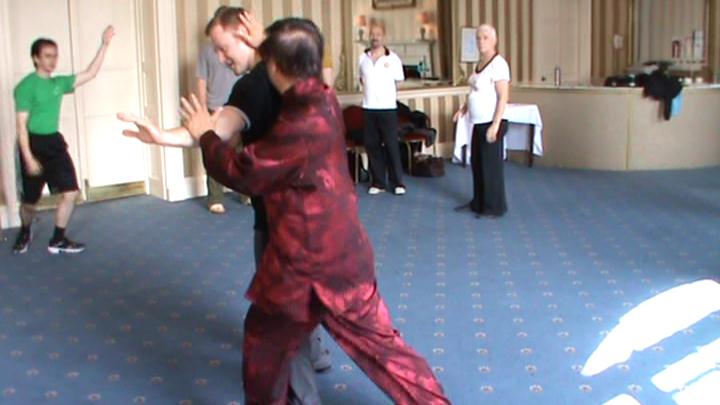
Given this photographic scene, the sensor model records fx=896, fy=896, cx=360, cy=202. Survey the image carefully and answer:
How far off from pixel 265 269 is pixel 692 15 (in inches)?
382

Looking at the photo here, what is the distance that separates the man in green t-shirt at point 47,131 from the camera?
18.4 feet

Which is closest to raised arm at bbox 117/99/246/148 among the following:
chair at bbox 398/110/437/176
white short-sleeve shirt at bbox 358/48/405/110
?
white short-sleeve shirt at bbox 358/48/405/110

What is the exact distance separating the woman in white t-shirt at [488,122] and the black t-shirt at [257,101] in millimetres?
3866

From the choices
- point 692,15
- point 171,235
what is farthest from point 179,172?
point 692,15

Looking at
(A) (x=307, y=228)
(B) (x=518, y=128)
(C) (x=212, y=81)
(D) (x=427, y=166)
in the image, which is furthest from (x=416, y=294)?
(B) (x=518, y=128)

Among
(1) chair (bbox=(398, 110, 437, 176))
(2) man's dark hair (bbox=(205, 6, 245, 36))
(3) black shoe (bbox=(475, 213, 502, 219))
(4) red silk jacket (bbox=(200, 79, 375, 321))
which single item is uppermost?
(2) man's dark hair (bbox=(205, 6, 245, 36))

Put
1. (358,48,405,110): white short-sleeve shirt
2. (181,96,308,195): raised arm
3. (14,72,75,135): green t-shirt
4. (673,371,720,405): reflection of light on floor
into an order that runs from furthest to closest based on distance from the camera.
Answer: (358,48,405,110): white short-sleeve shirt
(14,72,75,135): green t-shirt
(673,371,720,405): reflection of light on floor
(181,96,308,195): raised arm

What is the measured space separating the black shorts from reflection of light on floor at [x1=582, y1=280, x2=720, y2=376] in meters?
3.55

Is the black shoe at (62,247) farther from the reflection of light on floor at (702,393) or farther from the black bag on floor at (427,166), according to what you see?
the reflection of light on floor at (702,393)

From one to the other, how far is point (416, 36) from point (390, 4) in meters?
0.53

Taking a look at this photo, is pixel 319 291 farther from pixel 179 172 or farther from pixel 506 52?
pixel 506 52

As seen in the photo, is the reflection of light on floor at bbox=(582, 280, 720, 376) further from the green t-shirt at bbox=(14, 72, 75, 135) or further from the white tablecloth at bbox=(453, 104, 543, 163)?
the white tablecloth at bbox=(453, 104, 543, 163)

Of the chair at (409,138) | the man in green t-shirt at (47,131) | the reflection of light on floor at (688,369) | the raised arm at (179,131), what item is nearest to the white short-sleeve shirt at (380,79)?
the chair at (409,138)

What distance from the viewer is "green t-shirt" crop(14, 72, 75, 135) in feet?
18.4
